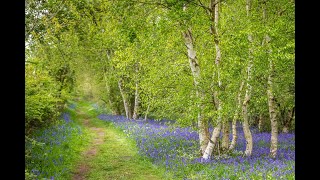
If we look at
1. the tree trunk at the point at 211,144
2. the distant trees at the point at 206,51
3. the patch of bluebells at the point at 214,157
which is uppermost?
the distant trees at the point at 206,51

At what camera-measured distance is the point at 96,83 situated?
137ft

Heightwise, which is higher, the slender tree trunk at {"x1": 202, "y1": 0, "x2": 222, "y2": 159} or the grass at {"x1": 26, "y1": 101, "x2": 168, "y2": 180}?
the slender tree trunk at {"x1": 202, "y1": 0, "x2": 222, "y2": 159}

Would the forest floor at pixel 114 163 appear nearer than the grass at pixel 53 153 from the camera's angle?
No

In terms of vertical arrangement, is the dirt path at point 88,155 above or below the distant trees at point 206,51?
below

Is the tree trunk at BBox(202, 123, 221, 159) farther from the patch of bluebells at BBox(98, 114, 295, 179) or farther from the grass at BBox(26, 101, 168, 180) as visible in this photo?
the grass at BBox(26, 101, 168, 180)

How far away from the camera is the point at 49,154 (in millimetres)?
15844

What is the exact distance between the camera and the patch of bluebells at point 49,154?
42.9 ft

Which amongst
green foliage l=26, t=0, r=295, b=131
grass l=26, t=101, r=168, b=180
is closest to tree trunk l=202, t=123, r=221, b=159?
green foliage l=26, t=0, r=295, b=131

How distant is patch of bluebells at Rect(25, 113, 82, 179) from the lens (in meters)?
13.1

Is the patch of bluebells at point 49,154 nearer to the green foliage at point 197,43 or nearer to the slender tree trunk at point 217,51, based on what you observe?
the green foliage at point 197,43

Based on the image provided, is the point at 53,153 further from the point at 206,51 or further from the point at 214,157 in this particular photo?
the point at 206,51

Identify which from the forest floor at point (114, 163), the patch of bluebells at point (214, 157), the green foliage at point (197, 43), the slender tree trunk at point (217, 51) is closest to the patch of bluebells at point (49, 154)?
the forest floor at point (114, 163)

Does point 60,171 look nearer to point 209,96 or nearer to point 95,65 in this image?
point 209,96

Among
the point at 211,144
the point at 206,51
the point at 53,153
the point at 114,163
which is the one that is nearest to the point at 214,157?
the point at 211,144
